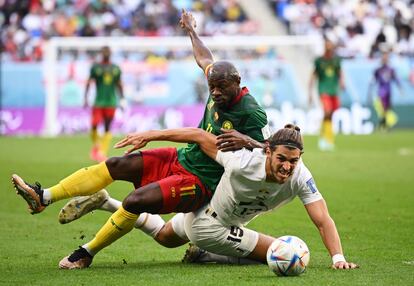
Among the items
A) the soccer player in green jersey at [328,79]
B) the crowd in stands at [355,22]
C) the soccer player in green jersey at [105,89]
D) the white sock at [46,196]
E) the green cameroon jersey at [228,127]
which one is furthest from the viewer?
the crowd in stands at [355,22]

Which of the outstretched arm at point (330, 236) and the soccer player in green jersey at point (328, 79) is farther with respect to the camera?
the soccer player in green jersey at point (328, 79)

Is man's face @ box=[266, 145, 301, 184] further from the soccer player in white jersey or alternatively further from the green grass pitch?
the green grass pitch

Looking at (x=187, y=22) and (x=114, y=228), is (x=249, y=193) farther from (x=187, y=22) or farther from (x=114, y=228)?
(x=187, y=22)

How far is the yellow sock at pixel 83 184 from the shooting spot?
8.70m

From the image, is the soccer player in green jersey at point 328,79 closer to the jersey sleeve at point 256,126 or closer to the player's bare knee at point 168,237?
the player's bare knee at point 168,237

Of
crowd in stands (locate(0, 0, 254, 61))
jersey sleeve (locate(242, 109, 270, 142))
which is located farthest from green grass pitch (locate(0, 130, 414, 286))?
crowd in stands (locate(0, 0, 254, 61))

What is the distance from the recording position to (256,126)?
350 inches

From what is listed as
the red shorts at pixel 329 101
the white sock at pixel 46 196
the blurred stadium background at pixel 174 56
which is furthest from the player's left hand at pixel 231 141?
the blurred stadium background at pixel 174 56

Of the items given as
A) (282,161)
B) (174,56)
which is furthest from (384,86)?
(282,161)

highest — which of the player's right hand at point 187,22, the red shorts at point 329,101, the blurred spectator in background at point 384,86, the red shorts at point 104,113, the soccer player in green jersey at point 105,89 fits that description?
the player's right hand at point 187,22

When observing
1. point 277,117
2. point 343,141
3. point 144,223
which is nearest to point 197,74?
point 277,117

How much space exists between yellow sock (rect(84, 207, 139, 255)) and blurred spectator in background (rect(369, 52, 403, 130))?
79.0ft

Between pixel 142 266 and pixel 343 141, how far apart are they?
20.2 meters

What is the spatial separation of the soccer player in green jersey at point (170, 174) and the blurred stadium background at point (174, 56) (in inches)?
878
